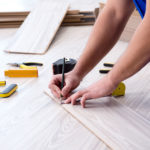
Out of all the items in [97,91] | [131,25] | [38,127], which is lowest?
[38,127]

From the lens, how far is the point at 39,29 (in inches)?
70.7

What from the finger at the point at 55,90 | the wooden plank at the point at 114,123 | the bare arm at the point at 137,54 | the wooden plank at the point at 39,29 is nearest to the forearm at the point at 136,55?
the bare arm at the point at 137,54

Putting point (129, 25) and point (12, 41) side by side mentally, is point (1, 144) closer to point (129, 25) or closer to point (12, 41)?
point (12, 41)

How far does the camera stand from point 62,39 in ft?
5.84

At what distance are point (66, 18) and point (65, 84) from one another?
109cm

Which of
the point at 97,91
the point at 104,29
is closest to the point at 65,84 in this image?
the point at 97,91

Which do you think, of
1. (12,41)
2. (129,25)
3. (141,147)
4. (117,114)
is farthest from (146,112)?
(12,41)

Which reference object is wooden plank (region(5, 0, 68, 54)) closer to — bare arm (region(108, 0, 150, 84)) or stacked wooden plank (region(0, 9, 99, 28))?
stacked wooden plank (region(0, 9, 99, 28))

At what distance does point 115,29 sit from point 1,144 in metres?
0.65

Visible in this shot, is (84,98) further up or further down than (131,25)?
further down

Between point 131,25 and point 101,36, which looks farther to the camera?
point 131,25

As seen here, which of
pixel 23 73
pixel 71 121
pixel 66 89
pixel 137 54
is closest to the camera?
pixel 137 54

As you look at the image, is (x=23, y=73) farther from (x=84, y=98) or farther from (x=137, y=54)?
(x=137, y=54)

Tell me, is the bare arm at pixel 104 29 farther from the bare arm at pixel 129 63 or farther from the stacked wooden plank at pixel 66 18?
the stacked wooden plank at pixel 66 18
